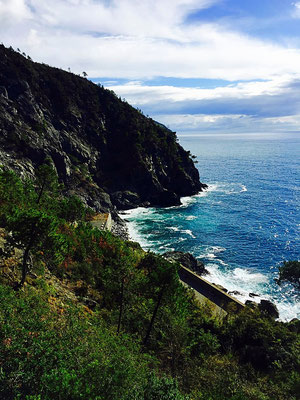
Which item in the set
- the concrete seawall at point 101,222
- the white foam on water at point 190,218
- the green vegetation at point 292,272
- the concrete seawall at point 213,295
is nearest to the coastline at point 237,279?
the green vegetation at point 292,272

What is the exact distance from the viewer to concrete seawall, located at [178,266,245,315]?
39.0 m

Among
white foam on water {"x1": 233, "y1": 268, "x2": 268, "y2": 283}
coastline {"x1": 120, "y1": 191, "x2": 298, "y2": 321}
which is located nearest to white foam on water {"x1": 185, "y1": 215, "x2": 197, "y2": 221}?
coastline {"x1": 120, "y1": 191, "x2": 298, "y2": 321}

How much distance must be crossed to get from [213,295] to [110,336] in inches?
1216

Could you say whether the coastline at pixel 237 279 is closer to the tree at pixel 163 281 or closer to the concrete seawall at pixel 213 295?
the concrete seawall at pixel 213 295

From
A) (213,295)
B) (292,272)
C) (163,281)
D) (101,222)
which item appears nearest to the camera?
(163,281)

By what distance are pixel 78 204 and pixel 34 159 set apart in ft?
144

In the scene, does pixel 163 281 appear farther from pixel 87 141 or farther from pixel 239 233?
pixel 87 141

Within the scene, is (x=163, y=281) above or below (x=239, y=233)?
above

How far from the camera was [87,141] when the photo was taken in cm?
11812

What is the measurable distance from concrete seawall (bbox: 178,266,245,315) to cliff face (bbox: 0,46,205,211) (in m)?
49.3

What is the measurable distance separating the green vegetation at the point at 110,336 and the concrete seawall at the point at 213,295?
20.9 feet

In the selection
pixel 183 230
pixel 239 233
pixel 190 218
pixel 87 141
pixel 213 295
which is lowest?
pixel 213 295

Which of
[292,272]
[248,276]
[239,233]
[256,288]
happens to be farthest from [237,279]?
[239,233]

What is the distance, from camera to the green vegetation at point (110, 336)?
1150 cm
